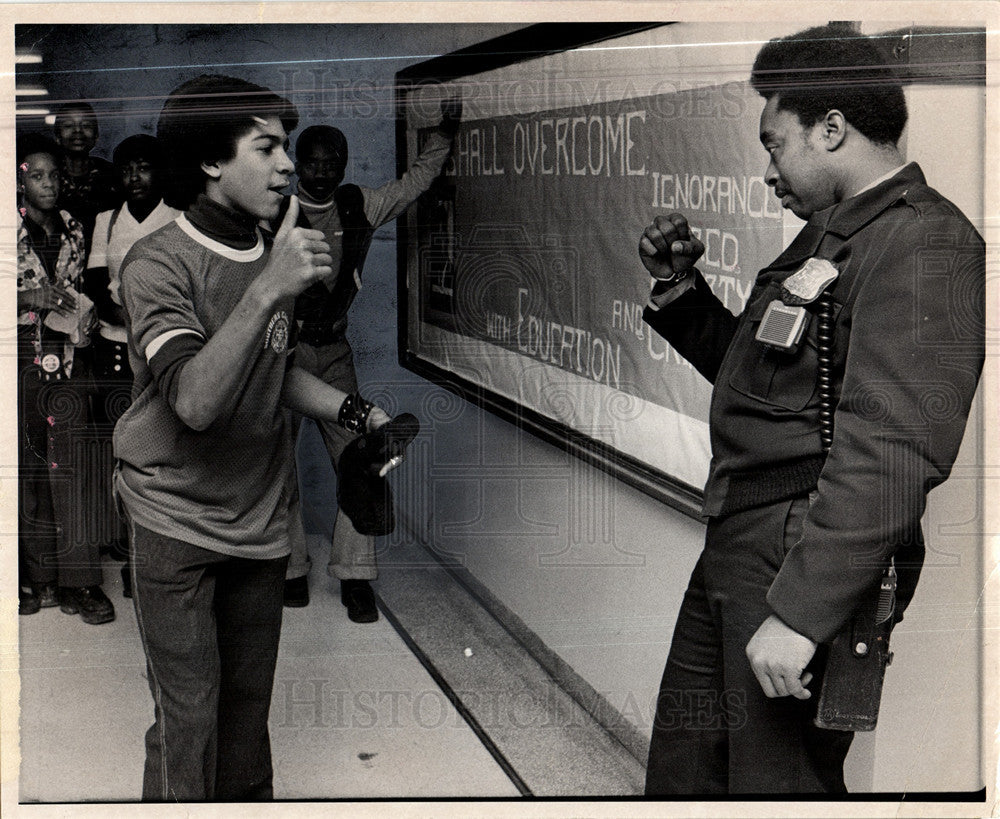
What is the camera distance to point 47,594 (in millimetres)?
2227

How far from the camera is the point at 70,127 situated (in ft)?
6.95

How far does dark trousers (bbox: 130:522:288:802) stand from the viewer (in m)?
2.17

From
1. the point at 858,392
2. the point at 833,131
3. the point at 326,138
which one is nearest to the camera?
the point at 858,392

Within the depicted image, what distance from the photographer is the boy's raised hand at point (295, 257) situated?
2.09 metres

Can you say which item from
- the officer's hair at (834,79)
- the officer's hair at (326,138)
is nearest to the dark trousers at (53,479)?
the officer's hair at (326,138)

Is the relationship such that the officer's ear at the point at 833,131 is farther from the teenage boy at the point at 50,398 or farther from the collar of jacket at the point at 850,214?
the teenage boy at the point at 50,398

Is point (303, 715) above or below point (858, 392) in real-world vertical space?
below

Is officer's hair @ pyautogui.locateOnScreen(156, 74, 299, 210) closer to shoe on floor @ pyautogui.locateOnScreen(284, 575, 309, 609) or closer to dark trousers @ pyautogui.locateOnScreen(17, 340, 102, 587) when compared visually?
dark trousers @ pyautogui.locateOnScreen(17, 340, 102, 587)

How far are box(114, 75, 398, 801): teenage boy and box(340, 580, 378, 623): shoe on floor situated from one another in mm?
126

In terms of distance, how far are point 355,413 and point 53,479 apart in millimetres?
572

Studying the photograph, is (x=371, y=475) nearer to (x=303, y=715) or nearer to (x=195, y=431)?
(x=195, y=431)

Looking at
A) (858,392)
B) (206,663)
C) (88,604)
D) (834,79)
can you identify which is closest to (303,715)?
(206,663)

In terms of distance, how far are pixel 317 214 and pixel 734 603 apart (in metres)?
1.01

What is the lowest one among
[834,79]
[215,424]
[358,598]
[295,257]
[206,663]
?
[206,663]
